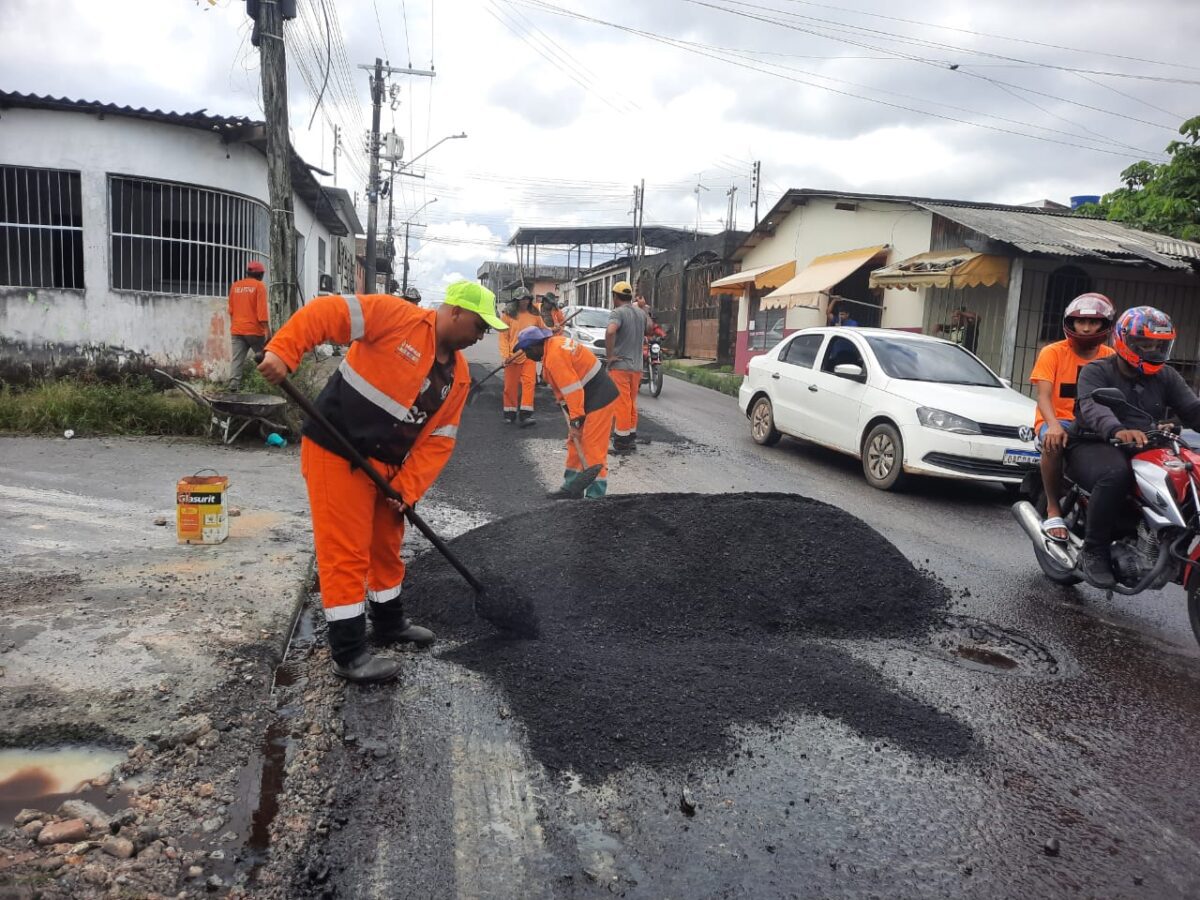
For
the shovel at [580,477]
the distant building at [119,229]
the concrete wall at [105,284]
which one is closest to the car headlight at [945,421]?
the shovel at [580,477]

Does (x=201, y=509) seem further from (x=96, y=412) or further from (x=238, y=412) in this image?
(x=96, y=412)

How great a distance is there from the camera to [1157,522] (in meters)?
4.16

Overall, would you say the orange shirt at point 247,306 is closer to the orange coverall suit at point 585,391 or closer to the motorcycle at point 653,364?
the orange coverall suit at point 585,391

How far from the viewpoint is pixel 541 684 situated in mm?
3357

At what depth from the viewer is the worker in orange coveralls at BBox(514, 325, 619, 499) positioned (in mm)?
6273

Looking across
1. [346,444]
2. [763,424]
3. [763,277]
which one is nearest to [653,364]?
[763,424]

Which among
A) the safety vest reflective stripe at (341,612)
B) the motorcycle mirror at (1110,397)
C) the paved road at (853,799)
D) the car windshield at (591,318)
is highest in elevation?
the car windshield at (591,318)

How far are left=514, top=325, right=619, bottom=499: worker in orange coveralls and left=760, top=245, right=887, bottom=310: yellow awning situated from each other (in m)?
10.9

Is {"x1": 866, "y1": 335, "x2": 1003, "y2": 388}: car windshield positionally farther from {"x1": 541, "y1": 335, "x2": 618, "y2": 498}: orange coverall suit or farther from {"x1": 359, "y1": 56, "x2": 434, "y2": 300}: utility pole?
{"x1": 359, "y1": 56, "x2": 434, "y2": 300}: utility pole

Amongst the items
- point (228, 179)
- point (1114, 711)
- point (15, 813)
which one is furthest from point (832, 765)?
point (228, 179)

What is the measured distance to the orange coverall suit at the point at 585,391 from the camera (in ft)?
20.6

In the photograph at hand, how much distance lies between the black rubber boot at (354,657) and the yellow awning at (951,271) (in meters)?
11.9

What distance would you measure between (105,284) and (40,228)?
0.99 meters

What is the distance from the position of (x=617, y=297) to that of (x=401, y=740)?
23.0 ft
